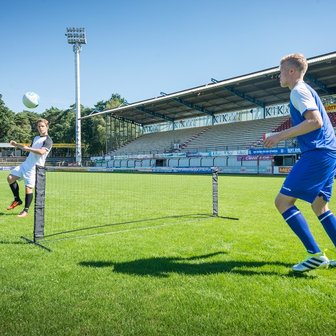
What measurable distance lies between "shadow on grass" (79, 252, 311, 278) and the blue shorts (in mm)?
976

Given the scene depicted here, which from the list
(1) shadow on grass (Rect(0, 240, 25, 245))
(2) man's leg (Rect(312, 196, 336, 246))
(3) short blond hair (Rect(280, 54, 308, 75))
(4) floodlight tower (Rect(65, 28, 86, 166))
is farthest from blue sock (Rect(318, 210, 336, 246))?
(4) floodlight tower (Rect(65, 28, 86, 166))

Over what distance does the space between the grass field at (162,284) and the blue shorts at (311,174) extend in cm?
97

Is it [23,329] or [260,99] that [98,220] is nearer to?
[23,329]

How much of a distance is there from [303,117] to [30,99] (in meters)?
10.8

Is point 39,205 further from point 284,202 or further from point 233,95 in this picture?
point 233,95

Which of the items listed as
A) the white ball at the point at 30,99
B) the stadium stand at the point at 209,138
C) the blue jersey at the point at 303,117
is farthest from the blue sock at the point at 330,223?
the stadium stand at the point at 209,138

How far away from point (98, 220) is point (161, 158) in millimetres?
43936

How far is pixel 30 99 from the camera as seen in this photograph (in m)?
12.2

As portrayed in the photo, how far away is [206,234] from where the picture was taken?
628cm

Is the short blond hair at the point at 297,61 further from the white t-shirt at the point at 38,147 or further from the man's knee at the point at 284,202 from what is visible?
the white t-shirt at the point at 38,147

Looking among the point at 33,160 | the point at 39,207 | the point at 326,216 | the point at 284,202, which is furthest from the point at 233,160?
the point at 284,202

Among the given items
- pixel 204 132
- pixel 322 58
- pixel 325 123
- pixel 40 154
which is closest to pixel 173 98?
pixel 204 132

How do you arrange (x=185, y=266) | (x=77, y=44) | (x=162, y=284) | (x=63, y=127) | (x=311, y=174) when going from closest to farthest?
(x=162, y=284), (x=311, y=174), (x=185, y=266), (x=77, y=44), (x=63, y=127)

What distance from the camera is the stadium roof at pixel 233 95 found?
→ 114 ft
